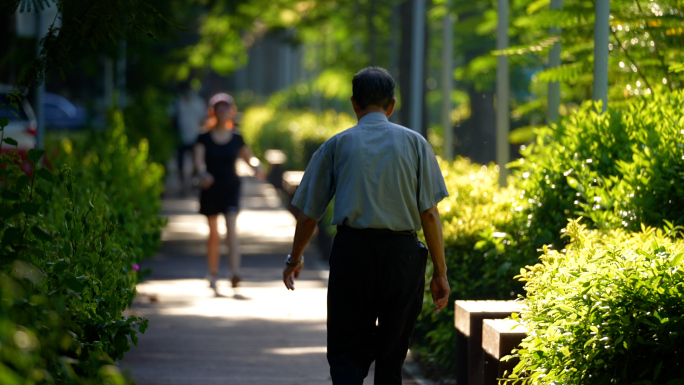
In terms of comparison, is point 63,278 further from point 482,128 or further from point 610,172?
point 482,128

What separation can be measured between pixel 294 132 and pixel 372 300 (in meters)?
21.9

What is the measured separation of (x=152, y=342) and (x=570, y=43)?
14.2 ft

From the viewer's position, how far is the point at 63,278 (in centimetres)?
417

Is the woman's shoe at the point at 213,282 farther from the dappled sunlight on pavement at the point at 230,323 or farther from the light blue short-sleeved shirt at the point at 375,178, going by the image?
the light blue short-sleeved shirt at the point at 375,178

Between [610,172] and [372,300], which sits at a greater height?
[610,172]

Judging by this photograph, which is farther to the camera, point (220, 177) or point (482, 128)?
point (482, 128)

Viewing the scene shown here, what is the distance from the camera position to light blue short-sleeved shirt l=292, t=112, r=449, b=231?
5.04 m

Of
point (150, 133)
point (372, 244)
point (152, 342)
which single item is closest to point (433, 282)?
point (372, 244)

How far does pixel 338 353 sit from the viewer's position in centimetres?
510

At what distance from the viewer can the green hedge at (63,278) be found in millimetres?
2691

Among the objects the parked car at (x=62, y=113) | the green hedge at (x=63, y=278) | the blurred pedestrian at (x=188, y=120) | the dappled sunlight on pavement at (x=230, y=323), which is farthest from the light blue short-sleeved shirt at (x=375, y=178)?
the parked car at (x=62, y=113)

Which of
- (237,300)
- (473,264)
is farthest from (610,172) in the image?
(237,300)

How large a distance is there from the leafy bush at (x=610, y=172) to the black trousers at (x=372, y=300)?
5.53 ft

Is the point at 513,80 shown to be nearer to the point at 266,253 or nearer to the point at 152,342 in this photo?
the point at 266,253
